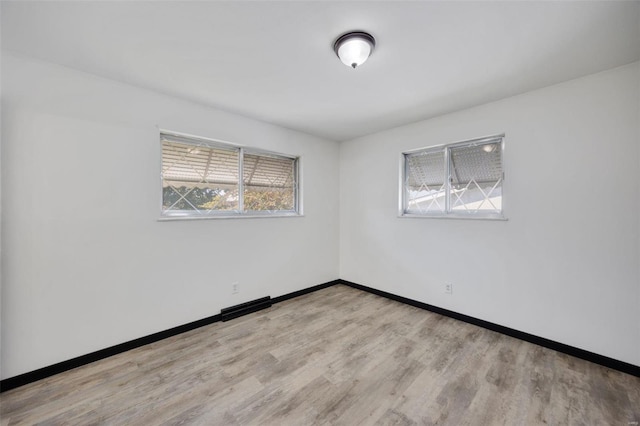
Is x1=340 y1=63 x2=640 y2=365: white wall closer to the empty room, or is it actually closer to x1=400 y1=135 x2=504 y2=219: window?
the empty room

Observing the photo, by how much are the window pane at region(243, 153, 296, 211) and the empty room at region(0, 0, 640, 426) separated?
10 centimetres

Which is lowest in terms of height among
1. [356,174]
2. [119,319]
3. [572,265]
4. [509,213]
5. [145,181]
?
[119,319]

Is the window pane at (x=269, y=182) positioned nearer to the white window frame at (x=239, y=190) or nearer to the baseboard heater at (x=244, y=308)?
the white window frame at (x=239, y=190)

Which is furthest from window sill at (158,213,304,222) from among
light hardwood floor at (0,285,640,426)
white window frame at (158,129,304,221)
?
light hardwood floor at (0,285,640,426)

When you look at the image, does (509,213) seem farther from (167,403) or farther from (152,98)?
(152,98)

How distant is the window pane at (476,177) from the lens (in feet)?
9.19

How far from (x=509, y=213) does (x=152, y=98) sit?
383cm

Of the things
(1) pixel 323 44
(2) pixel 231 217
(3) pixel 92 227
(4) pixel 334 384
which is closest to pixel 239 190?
(2) pixel 231 217

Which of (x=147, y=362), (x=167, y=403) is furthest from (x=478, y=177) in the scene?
(x=147, y=362)

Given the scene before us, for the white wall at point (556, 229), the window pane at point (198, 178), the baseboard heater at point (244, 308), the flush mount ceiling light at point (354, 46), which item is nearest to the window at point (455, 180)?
the white wall at point (556, 229)

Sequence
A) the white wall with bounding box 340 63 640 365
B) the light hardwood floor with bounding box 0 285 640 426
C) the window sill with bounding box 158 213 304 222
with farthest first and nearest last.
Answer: the window sill with bounding box 158 213 304 222 → the white wall with bounding box 340 63 640 365 → the light hardwood floor with bounding box 0 285 640 426

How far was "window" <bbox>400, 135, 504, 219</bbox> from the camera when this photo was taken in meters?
2.82

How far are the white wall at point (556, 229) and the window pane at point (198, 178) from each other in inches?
97.6

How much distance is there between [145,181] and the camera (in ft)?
8.07
